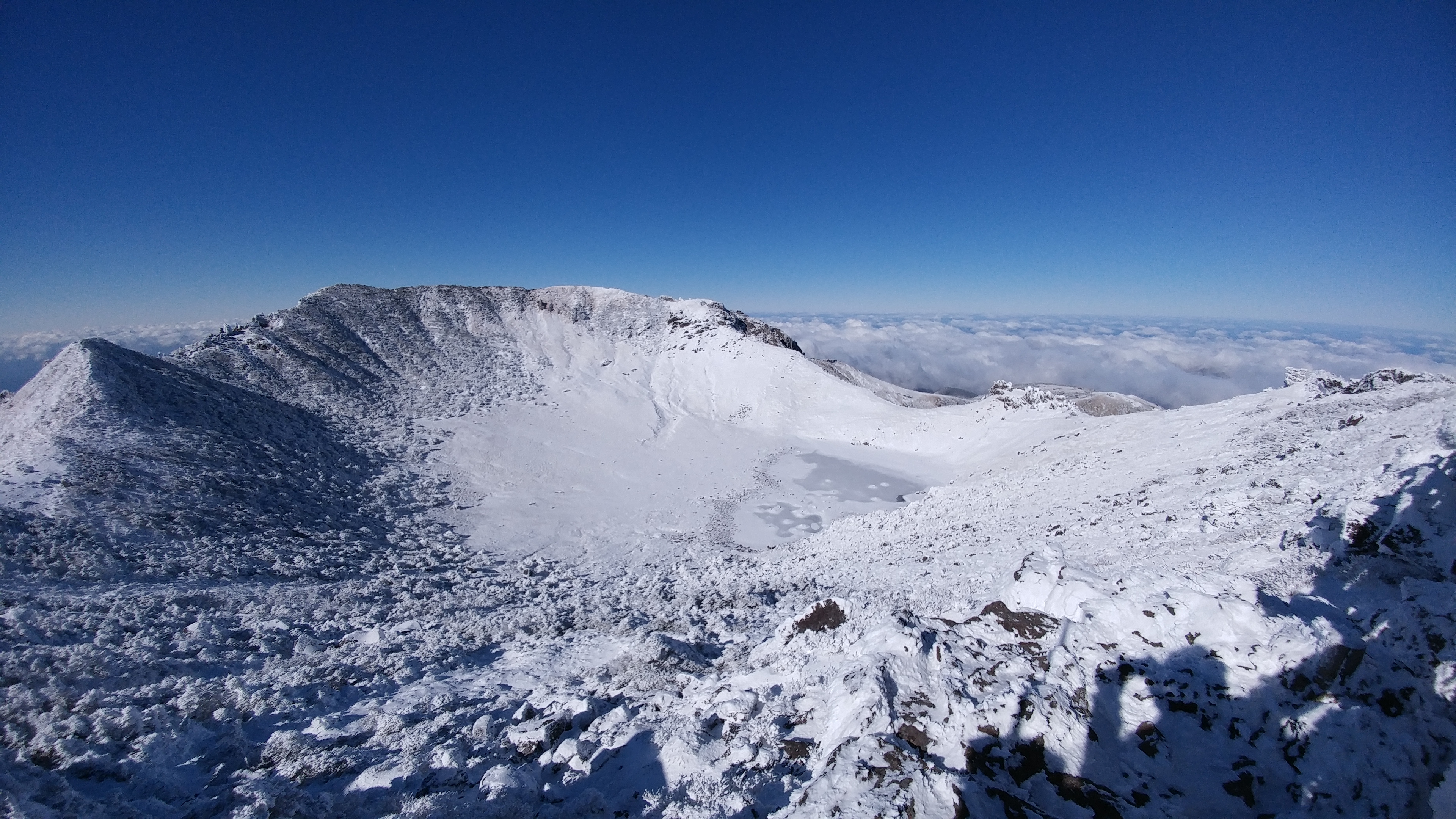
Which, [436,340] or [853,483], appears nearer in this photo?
[853,483]

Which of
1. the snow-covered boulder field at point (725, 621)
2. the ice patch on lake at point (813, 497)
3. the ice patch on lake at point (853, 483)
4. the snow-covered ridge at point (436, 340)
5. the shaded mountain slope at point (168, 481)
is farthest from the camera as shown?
the snow-covered ridge at point (436, 340)

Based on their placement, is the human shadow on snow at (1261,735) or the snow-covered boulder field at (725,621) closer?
the human shadow on snow at (1261,735)

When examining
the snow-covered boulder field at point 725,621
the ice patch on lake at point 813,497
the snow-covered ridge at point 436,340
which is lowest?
the ice patch on lake at point 813,497

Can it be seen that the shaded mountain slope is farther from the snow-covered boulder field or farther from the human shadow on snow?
the human shadow on snow

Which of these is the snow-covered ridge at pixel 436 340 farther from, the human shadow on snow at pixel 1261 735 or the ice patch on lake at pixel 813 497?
the human shadow on snow at pixel 1261 735

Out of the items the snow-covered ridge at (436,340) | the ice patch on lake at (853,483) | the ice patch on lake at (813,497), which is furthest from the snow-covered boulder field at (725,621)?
the snow-covered ridge at (436,340)

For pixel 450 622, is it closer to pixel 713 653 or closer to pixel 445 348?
pixel 713 653

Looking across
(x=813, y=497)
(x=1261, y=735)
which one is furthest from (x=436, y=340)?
(x=1261, y=735)

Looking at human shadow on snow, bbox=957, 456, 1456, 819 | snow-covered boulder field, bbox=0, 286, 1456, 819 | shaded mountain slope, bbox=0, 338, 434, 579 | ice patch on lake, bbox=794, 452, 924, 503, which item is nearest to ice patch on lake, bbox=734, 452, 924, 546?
ice patch on lake, bbox=794, 452, 924, 503

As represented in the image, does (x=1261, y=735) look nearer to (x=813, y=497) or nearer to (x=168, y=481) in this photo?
(x=813, y=497)
